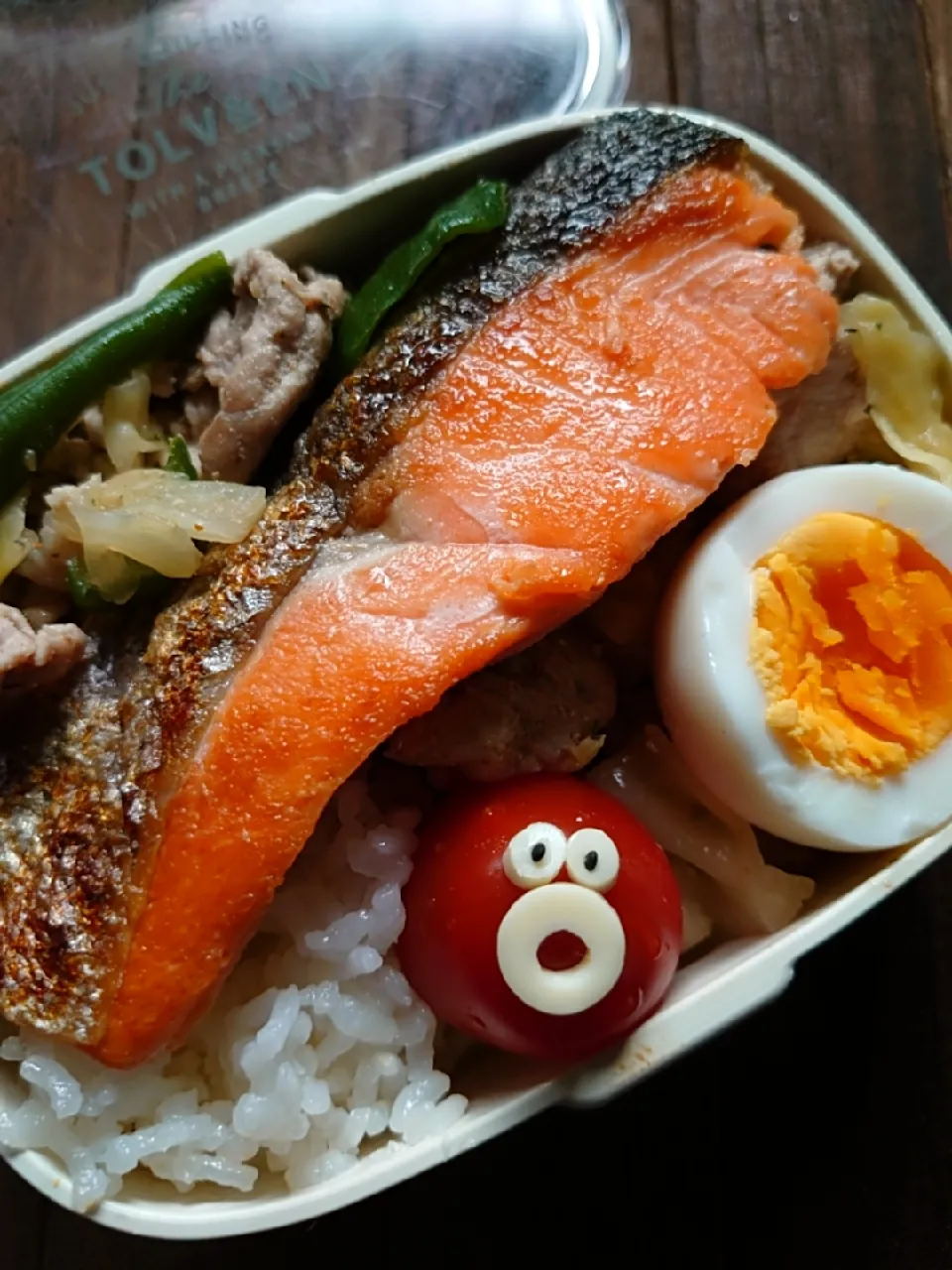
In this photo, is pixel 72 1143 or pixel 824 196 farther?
pixel 824 196

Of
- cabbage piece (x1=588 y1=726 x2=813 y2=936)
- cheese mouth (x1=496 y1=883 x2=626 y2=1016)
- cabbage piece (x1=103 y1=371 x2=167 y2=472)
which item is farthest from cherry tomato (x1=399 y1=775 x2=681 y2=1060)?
cabbage piece (x1=103 y1=371 x2=167 y2=472)

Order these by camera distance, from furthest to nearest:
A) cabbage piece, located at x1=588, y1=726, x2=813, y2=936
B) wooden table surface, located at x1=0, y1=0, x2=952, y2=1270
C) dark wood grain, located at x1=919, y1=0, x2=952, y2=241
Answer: dark wood grain, located at x1=919, y1=0, x2=952, y2=241
wooden table surface, located at x1=0, y1=0, x2=952, y2=1270
cabbage piece, located at x1=588, y1=726, x2=813, y2=936

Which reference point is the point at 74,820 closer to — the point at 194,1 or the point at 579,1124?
the point at 579,1124

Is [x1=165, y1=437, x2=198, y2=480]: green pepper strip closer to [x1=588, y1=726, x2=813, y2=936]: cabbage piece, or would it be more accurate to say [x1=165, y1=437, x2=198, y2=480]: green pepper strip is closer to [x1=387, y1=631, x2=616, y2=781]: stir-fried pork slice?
[x1=387, y1=631, x2=616, y2=781]: stir-fried pork slice

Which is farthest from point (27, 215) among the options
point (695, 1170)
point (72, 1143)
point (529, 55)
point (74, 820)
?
point (695, 1170)

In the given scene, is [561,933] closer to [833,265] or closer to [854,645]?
[854,645]

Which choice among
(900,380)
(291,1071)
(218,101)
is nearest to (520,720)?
(291,1071)
